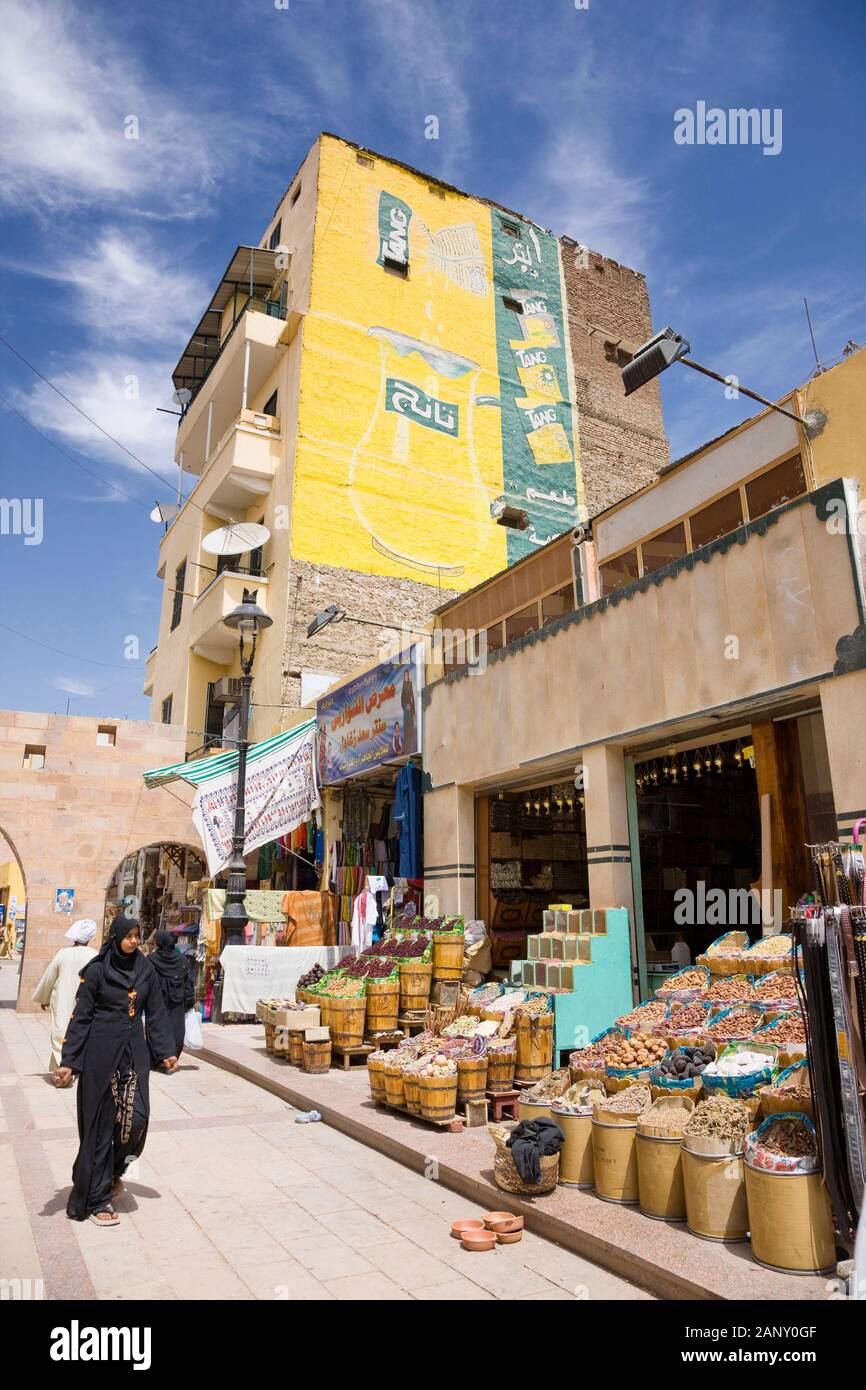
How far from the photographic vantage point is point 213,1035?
1336cm

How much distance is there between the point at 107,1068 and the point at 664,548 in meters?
7.78

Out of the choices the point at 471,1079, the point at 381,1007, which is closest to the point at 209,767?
the point at 381,1007

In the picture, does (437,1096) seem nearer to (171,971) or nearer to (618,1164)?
(618,1164)

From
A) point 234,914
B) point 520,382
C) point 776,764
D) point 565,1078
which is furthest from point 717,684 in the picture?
point 520,382

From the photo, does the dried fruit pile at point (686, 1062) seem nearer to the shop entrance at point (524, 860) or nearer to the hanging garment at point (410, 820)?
the shop entrance at point (524, 860)

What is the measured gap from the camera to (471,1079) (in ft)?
25.2

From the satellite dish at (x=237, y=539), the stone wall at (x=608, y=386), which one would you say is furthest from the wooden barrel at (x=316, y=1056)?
the stone wall at (x=608, y=386)

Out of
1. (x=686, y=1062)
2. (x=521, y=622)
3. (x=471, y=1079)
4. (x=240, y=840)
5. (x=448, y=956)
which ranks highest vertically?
(x=521, y=622)

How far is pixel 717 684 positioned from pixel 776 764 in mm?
973

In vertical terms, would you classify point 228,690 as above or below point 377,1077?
above

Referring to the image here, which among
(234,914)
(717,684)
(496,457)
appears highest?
(496,457)

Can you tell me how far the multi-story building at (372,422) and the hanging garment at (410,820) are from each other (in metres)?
6.01
